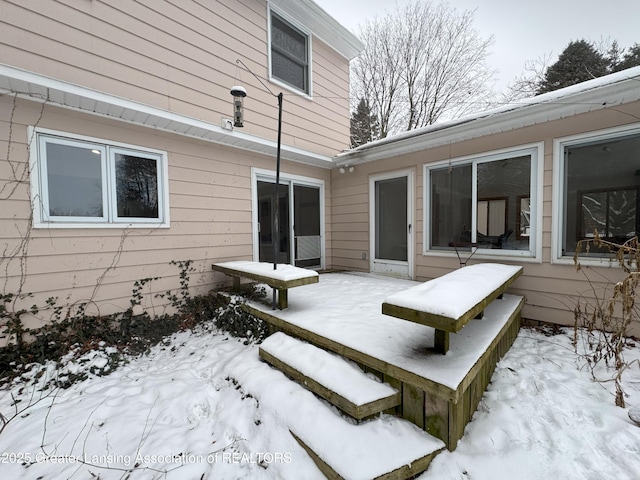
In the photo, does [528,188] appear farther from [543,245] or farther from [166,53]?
[166,53]

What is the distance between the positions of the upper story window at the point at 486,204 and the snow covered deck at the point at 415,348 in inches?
33.9

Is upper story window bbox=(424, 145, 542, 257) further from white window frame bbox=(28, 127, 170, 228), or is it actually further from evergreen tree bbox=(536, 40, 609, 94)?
evergreen tree bbox=(536, 40, 609, 94)

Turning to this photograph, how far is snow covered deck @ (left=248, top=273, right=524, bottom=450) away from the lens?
5.66 ft

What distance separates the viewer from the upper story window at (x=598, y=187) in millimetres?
3076

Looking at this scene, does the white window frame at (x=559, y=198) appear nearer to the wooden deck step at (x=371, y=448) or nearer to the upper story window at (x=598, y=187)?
the upper story window at (x=598, y=187)

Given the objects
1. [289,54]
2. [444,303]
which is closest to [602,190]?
[444,303]

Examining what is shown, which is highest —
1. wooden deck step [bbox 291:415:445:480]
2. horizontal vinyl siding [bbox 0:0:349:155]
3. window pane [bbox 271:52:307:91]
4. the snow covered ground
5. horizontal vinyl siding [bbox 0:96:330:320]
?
window pane [bbox 271:52:307:91]

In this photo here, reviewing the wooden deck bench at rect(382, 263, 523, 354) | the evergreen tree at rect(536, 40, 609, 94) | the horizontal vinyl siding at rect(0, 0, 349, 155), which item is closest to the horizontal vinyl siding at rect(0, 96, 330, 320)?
the horizontal vinyl siding at rect(0, 0, 349, 155)

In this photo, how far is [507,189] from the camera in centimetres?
388

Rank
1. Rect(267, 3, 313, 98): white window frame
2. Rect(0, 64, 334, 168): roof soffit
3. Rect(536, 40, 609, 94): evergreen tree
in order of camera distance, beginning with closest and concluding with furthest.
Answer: Rect(0, 64, 334, 168): roof soffit → Rect(267, 3, 313, 98): white window frame → Rect(536, 40, 609, 94): evergreen tree

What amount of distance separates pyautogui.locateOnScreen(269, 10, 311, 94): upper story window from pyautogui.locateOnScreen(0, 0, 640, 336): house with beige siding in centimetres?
3

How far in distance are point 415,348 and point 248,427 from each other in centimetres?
138

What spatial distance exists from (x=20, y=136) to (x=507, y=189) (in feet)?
19.4

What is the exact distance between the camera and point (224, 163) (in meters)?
4.47
